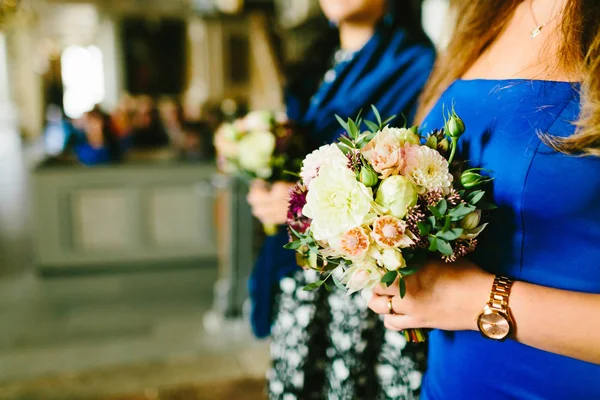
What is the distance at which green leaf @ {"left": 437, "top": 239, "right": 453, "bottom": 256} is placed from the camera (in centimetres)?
79

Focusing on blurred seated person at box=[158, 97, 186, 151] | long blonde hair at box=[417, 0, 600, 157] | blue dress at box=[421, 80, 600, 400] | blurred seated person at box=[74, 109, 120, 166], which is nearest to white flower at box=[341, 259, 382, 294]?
blue dress at box=[421, 80, 600, 400]

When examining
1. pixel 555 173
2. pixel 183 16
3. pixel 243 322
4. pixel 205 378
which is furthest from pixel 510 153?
pixel 183 16

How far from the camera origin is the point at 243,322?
3699mm

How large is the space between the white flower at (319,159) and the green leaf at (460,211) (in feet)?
0.61

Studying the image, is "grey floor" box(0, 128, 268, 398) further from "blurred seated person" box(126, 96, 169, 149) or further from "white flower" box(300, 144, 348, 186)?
"white flower" box(300, 144, 348, 186)

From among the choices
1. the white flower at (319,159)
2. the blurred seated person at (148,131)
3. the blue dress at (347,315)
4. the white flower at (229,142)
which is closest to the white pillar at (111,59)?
the blurred seated person at (148,131)

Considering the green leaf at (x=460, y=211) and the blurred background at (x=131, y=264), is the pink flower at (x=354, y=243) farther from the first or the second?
the blurred background at (x=131, y=264)

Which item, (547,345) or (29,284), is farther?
(29,284)

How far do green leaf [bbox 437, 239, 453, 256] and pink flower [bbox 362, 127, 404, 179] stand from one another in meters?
0.12

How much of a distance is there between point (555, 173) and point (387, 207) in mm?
256

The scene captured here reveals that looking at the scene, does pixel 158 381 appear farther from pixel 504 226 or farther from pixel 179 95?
pixel 179 95

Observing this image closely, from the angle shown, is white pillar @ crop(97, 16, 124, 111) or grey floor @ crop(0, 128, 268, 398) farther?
white pillar @ crop(97, 16, 124, 111)

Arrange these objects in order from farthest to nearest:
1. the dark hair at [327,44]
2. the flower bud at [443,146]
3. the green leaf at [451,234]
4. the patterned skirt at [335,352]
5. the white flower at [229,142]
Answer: the white flower at [229,142] → the dark hair at [327,44] → the patterned skirt at [335,352] → the flower bud at [443,146] → the green leaf at [451,234]

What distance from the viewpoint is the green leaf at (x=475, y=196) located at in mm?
806
